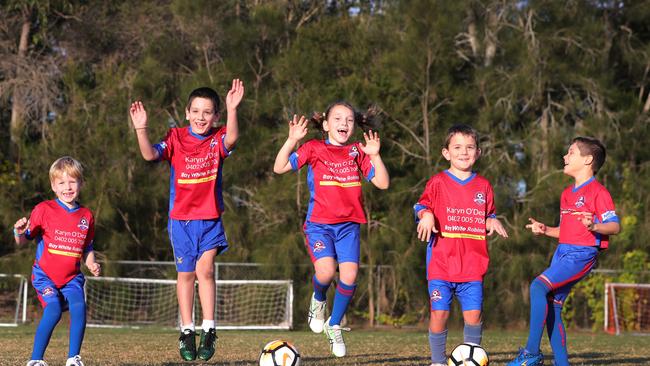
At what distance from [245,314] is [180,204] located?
10.1 meters

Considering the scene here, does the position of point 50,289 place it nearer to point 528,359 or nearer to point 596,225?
point 528,359

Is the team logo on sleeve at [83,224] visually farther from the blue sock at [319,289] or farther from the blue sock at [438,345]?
the blue sock at [438,345]

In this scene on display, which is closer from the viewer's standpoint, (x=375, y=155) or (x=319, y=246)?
(x=375, y=155)

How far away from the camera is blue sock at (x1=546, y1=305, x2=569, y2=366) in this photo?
281 inches

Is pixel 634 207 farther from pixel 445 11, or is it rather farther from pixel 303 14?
pixel 303 14

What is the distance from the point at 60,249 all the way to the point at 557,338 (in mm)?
3819

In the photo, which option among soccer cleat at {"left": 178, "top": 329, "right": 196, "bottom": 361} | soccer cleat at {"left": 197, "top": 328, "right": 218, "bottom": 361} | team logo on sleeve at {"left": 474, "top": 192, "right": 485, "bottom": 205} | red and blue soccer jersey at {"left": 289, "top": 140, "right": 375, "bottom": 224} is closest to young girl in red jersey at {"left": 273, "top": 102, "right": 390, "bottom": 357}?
red and blue soccer jersey at {"left": 289, "top": 140, "right": 375, "bottom": 224}

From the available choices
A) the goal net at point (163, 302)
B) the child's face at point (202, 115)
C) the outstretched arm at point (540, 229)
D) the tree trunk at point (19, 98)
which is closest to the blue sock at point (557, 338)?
the outstretched arm at point (540, 229)

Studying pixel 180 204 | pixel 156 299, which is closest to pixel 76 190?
pixel 180 204

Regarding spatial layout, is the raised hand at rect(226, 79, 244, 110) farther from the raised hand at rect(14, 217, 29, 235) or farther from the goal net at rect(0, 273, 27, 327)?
the goal net at rect(0, 273, 27, 327)

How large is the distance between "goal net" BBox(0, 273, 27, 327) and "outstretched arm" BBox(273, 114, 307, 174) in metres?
9.98

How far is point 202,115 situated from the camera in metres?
7.33

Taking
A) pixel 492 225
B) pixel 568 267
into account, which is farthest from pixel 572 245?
pixel 492 225

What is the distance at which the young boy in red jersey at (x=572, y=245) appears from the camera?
274 inches
